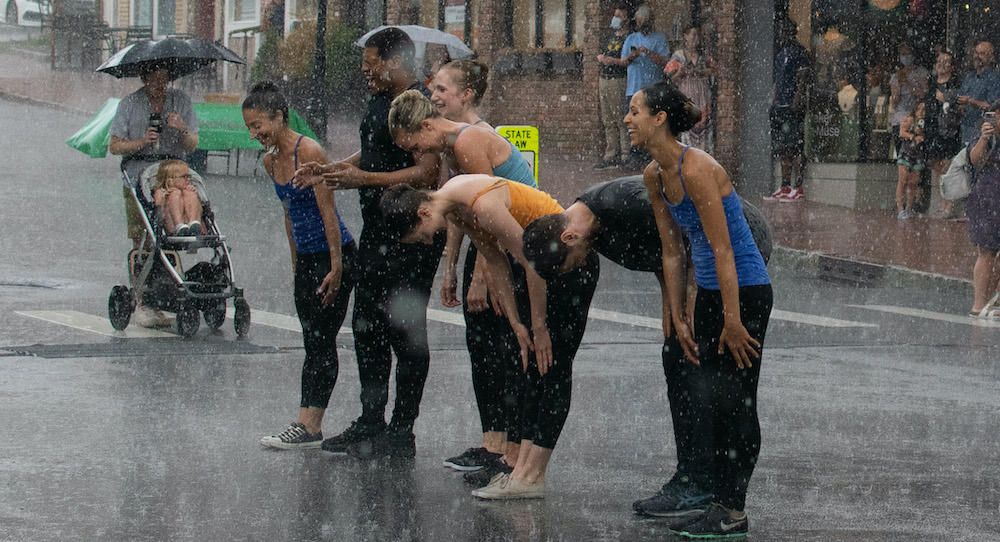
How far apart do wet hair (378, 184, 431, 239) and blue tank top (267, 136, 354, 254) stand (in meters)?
1.28

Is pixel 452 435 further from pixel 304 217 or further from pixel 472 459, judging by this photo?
pixel 304 217

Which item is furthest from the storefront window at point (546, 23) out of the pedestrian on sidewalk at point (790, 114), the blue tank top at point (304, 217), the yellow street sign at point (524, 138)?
the blue tank top at point (304, 217)

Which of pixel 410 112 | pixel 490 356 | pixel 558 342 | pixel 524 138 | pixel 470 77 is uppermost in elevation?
pixel 470 77

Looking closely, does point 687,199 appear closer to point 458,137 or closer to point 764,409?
point 458,137

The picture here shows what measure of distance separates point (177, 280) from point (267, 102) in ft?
12.2

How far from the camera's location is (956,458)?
7441 millimetres

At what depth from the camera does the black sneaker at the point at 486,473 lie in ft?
22.1

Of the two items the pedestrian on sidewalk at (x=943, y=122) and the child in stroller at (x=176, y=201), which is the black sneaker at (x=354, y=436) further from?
the pedestrian on sidewalk at (x=943, y=122)

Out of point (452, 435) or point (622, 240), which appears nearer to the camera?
point (622, 240)

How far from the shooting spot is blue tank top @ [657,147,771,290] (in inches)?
230

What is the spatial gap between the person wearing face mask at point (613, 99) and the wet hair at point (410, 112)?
17.9 meters

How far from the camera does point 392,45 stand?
7.27 m

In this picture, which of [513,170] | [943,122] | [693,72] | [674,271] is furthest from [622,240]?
[693,72]

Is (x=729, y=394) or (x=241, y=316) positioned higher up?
(x=729, y=394)
